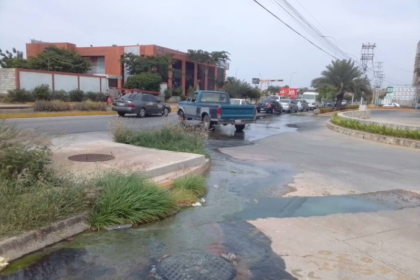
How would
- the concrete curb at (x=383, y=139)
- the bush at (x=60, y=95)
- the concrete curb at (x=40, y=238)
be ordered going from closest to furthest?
1. the concrete curb at (x=40, y=238)
2. the concrete curb at (x=383, y=139)
3. the bush at (x=60, y=95)

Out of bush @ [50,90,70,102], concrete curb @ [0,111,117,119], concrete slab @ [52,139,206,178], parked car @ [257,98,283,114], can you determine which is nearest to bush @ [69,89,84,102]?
bush @ [50,90,70,102]

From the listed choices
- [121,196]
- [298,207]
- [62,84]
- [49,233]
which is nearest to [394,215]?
[298,207]

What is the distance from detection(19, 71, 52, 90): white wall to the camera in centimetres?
3152

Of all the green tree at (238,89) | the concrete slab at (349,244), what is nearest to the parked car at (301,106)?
the green tree at (238,89)

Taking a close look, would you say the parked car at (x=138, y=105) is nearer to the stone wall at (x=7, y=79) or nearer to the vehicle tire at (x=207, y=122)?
the vehicle tire at (x=207, y=122)

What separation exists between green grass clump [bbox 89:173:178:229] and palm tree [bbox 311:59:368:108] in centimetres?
4130

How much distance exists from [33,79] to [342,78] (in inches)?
1266

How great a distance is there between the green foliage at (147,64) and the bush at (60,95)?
1756 cm

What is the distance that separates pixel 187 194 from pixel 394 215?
326 centimetres

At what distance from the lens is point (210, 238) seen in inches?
184

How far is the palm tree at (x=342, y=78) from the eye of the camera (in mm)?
42969

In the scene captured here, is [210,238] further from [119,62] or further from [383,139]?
[119,62]

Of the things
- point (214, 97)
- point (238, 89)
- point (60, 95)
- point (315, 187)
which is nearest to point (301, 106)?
point (238, 89)

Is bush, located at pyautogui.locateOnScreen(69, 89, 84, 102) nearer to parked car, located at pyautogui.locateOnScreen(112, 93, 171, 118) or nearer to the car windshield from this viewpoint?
parked car, located at pyautogui.locateOnScreen(112, 93, 171, 118)
